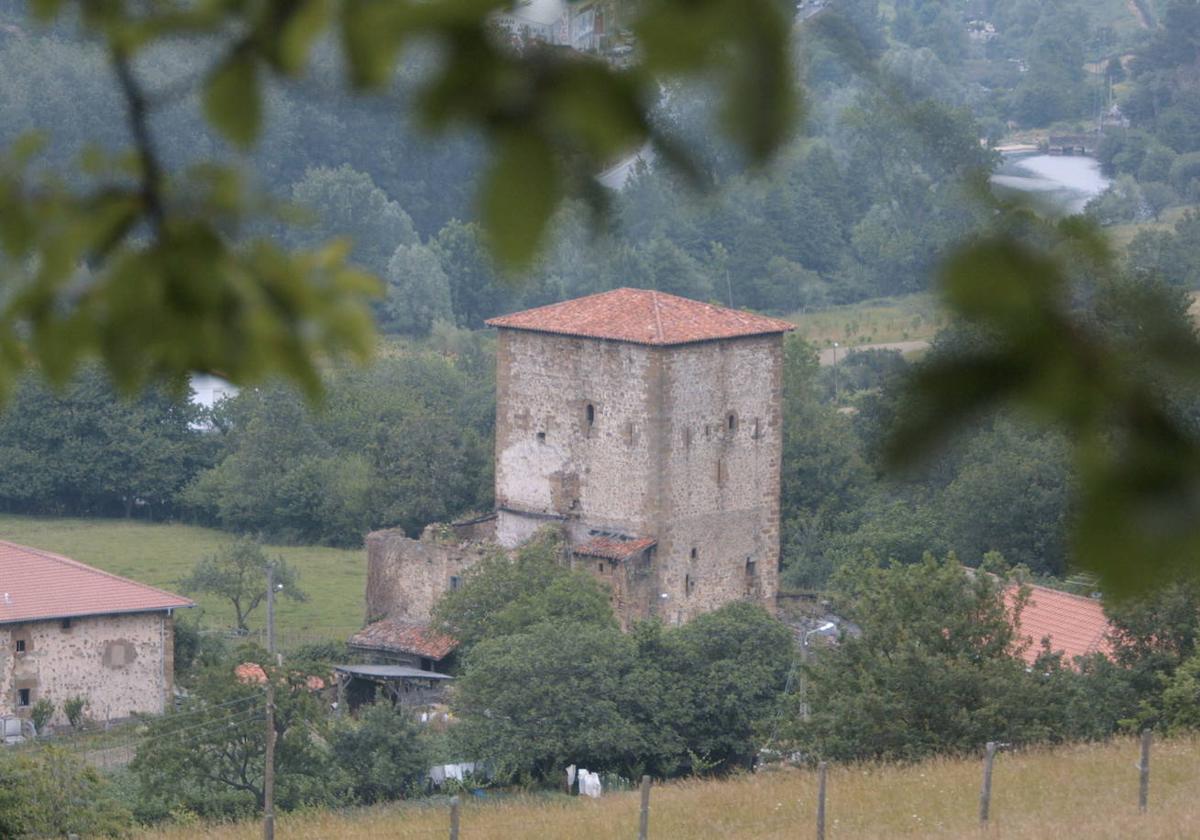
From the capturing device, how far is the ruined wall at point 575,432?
24.2 metres

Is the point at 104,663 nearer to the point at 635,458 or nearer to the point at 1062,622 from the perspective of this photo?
the point at 635,458

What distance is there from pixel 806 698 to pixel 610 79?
561 inches

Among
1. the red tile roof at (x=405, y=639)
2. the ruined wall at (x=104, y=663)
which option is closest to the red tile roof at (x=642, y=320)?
the red tile roof at (x=405, y=639)

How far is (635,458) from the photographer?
24250 mm

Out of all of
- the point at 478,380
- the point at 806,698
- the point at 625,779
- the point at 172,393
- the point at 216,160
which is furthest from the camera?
the point at 478,380

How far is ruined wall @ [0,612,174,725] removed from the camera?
23219mm

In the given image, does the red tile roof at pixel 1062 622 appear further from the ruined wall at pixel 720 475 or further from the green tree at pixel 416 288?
the green tree at pixel 416 288

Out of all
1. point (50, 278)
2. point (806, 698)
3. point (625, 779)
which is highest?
point (50, 278)

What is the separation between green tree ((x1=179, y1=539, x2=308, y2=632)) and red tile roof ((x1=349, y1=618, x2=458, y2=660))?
3.40 metres

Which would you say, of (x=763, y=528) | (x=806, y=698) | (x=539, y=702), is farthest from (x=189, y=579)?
(x=806, y=698)

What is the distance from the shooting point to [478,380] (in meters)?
38.2

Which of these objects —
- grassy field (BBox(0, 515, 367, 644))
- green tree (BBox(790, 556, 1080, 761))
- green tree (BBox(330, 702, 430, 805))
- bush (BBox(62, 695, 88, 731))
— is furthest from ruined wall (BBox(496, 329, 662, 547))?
green tree (BBox(790, 556, 1080, 761))

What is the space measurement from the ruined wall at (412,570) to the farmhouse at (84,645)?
2.84m

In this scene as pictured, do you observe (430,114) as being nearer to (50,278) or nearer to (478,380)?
(50,278)
